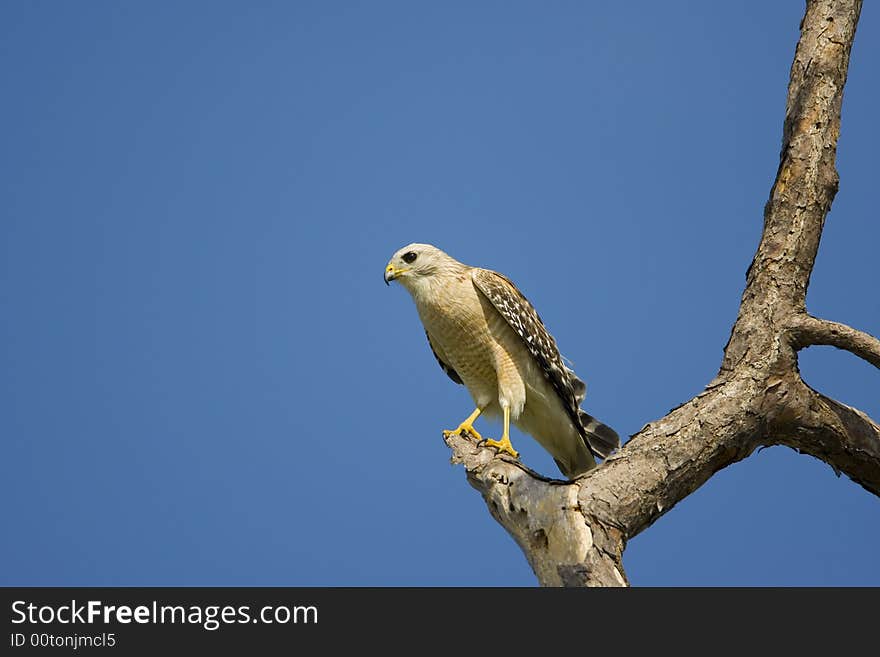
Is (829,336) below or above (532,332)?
below

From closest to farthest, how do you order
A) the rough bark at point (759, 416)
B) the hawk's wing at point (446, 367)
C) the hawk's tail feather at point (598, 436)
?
1. the rough bark at point (759, 416)
2. the hawk's tail feather at point (598, 436)
3. the hawk's wing at point (446, 367)

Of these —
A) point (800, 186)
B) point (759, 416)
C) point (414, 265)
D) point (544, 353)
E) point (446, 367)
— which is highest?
point (414, 265)

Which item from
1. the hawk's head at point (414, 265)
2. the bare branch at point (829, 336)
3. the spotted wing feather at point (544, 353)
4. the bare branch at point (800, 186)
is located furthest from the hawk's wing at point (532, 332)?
the bare branch at point (829, 336)

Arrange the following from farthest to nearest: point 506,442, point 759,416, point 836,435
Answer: point 506,442 < point 836,435 < point 759,416

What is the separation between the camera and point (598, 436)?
23.3 feet

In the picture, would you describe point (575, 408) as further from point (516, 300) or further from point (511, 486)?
point (511, 486)

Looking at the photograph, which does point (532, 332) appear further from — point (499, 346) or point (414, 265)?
point (414, 265)

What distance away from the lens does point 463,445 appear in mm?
6438

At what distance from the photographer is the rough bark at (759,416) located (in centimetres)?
511

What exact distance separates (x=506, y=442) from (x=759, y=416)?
1628 mm

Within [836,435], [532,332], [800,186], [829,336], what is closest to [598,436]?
[532,332]

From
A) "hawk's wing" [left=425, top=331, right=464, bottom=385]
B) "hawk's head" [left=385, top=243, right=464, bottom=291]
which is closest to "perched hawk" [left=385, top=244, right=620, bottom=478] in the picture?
"hawk's head" [left=385, top=243, right=464, bottom=291]

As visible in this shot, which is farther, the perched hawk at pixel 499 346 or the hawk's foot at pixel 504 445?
the perched hawk at pixel 499 346

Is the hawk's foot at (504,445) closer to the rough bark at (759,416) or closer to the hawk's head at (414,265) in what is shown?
the rough bark at (759,416)
